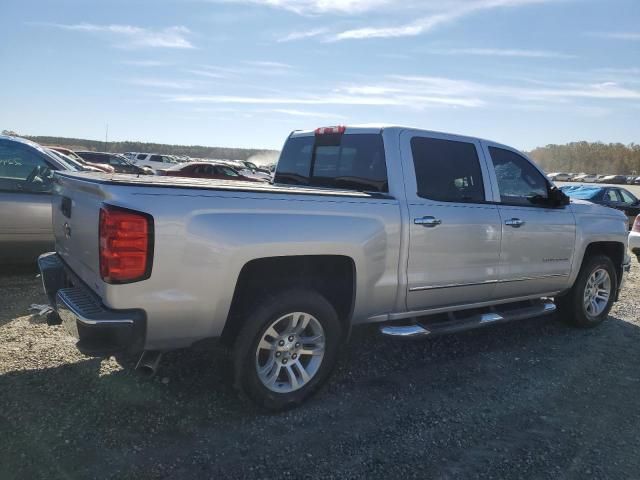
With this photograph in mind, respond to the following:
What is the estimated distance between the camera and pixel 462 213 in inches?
168

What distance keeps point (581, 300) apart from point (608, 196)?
11.1 m

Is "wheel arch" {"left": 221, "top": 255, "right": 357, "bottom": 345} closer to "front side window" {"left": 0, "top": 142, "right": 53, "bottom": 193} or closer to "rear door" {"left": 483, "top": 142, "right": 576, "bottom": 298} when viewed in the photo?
"rear door" {"left": 483, "top": 142, "right": 576, "bottom": 298}

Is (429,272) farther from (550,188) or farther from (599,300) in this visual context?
(599,300)

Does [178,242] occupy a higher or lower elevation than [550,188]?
lower

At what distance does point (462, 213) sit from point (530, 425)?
1672 millimetres

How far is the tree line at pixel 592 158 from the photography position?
105 meters

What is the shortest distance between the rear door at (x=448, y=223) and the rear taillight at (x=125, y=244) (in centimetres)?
195

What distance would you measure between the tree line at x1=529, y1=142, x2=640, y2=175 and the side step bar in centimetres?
10504

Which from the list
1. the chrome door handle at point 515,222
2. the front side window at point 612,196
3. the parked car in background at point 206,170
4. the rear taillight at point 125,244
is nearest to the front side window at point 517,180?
the chrome door handle at point 515,222

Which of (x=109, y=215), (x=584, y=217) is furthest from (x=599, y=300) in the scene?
(x=109, y=215)

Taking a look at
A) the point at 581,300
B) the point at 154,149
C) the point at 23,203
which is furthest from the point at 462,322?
the point at 154,149

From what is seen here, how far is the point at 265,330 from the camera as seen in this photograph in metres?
3.34

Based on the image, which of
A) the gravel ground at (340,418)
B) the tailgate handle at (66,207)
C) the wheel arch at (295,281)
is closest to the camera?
the gravel ground at (340,418)

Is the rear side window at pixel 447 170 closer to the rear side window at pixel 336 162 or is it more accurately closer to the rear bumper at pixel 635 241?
the rear side window at pixel 336 162
